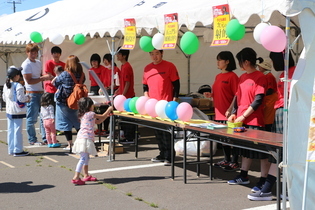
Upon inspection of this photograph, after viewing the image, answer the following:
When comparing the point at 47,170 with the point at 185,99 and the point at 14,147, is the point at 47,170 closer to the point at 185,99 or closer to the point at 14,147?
the point at 14,147

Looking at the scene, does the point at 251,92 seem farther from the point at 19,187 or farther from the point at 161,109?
the point at 19,187

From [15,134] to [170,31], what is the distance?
318 cm

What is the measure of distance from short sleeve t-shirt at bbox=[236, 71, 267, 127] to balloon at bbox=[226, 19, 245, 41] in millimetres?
629

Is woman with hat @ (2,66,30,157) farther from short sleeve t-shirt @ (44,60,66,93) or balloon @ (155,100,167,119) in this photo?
balloon @ (155,100,167,119)

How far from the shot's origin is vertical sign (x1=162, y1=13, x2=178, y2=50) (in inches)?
226

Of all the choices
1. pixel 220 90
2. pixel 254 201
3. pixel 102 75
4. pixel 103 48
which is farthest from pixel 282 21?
pixel 103 48

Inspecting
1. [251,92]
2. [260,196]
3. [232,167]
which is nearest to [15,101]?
[232,167]

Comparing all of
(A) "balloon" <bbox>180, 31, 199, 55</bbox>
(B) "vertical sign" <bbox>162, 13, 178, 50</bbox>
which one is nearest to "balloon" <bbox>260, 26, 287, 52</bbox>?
(A) "balloon" <bbox>180, 31, 199, 55</bbox>

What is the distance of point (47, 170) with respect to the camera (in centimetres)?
650

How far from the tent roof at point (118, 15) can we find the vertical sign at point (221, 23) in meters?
0.09

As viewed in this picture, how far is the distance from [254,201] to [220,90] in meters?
1.73

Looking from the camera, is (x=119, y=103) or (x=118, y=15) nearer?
(x=119, y=103)

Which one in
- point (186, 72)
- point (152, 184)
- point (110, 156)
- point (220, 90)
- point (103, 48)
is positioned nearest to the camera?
point (152, 184)

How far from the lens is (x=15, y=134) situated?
7.23 meters
